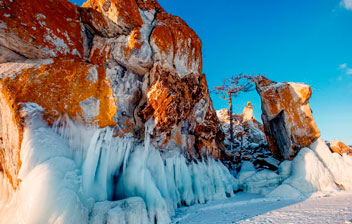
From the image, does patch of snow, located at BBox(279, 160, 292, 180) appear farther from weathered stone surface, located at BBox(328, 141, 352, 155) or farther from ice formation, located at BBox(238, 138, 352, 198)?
weathered stone surface, located at BBox(328, 141, 352, 155)

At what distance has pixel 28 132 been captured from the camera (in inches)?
204

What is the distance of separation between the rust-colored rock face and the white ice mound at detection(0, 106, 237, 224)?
7.28m

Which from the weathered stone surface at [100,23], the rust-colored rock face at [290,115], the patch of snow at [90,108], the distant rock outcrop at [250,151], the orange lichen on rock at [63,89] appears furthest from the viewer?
the distant rock outcrop at [250,151]

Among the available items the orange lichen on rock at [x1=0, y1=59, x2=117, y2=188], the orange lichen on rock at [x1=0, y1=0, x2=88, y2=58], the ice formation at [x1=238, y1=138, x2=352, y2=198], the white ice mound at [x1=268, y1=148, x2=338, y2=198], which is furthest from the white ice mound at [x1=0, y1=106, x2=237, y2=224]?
the white ice mound at [x1=268, y1=148, x2=338, y2=198]

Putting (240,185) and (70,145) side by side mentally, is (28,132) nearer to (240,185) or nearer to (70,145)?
(70,145)

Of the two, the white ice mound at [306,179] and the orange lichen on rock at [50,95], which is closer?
the orange lichen on rock at [50,95]

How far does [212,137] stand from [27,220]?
10.4 metres

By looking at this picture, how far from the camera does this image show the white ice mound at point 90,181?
14.0 ft

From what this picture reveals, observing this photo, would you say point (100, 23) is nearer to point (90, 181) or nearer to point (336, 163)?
point (90, 181)

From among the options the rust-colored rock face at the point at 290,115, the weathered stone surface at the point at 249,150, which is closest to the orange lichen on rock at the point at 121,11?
the rust-colored rock face at the point at 290,115

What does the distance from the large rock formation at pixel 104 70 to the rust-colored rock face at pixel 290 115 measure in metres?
5.02

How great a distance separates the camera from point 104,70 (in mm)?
8031

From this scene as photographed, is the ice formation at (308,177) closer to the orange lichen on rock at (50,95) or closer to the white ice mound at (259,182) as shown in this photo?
the white ice mound at (259,182)

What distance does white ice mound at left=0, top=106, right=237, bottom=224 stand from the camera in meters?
4.27
